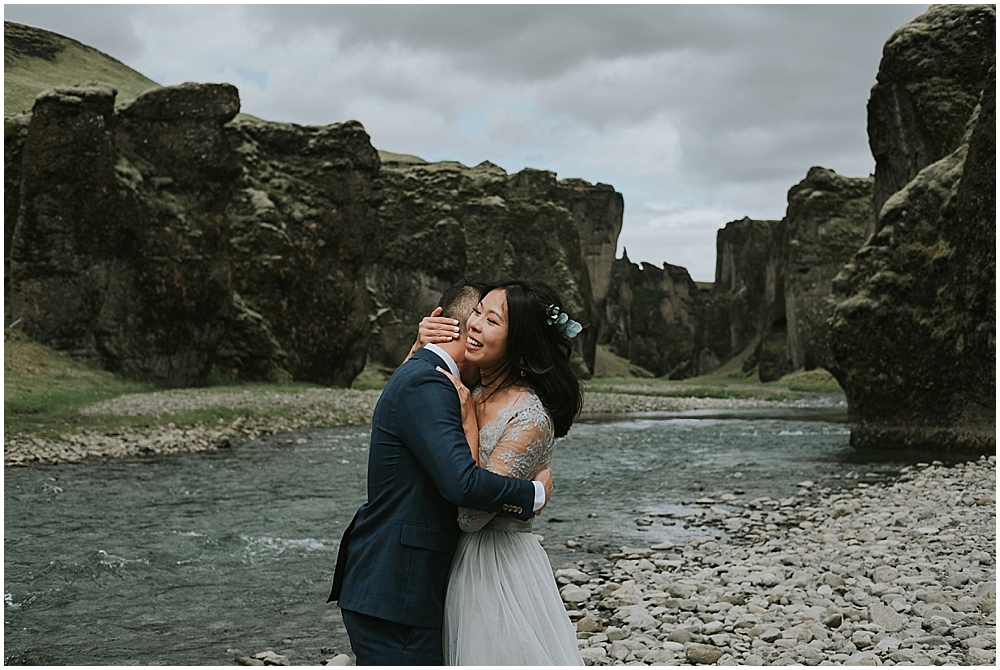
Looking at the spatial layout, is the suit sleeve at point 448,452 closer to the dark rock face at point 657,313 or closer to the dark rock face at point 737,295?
the dark rock face at point 737,295

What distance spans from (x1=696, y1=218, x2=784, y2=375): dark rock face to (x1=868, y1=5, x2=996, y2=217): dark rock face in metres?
82.8

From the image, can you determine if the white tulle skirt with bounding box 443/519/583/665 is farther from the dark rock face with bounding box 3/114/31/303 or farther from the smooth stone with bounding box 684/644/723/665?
the dark rock face with bounding box 3/114/31/303

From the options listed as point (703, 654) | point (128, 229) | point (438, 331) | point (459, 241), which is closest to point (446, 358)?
point (438, 331)

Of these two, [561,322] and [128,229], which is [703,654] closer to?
[561,322]

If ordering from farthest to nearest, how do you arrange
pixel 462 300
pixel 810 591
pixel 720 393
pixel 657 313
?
pixel 657 313 → pixel 720 393 → pixel 810 591 → pixel 462 300

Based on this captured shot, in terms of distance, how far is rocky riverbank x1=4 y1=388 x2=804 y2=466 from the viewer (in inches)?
725

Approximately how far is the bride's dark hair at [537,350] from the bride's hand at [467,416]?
0.21 meters

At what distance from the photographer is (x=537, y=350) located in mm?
3895

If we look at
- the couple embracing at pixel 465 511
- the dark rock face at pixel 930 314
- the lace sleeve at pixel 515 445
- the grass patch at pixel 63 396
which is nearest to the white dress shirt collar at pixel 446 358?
the couple embracing at pixel 465 511

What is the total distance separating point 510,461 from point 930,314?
17.1m

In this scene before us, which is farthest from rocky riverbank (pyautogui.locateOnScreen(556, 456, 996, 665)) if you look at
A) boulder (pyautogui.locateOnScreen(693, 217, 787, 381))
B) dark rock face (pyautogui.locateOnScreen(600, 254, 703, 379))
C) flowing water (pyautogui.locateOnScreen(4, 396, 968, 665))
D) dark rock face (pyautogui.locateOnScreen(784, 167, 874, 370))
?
dark rock face (pyautogui.locateOnScreen(600, 254, 703, 379))

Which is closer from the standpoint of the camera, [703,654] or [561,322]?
[561,322]

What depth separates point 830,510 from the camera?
12266 mm

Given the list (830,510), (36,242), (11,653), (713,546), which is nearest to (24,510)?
(11,653)
